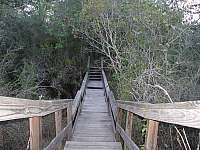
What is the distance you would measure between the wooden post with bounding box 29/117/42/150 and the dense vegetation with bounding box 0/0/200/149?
2489 millimetres

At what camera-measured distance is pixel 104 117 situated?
9.47 metres

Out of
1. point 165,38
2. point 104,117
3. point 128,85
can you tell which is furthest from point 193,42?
point 104,117

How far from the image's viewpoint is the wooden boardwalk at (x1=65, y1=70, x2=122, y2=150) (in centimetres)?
559

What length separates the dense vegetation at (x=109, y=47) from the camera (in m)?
7.56

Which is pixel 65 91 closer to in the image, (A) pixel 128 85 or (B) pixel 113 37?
(B) pixel 113 37

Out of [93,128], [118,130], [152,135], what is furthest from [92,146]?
[152,135]

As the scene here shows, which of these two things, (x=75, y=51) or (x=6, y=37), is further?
(x=75, y=51)

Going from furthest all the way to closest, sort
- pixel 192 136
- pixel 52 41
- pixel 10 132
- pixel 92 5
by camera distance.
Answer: pixel 52 41 < pixel 92 5 < pixel 10 132 < pixel 192 136

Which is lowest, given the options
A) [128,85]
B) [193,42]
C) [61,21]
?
[128,85]

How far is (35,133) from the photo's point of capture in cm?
265

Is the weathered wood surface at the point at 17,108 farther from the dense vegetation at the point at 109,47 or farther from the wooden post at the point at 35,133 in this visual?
the dense vegetation at the point at 109,47

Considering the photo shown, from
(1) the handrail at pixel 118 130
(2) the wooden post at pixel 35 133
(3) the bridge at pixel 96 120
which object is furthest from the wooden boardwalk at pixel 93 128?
(2) the wooden post at pixel 35 133

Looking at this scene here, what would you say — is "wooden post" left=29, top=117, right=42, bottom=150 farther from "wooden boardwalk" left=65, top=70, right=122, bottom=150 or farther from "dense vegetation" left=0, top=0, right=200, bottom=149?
"wooden boardwalk" left=65, top=70, right=122, bottom=150

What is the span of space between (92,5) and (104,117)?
4518 mm
